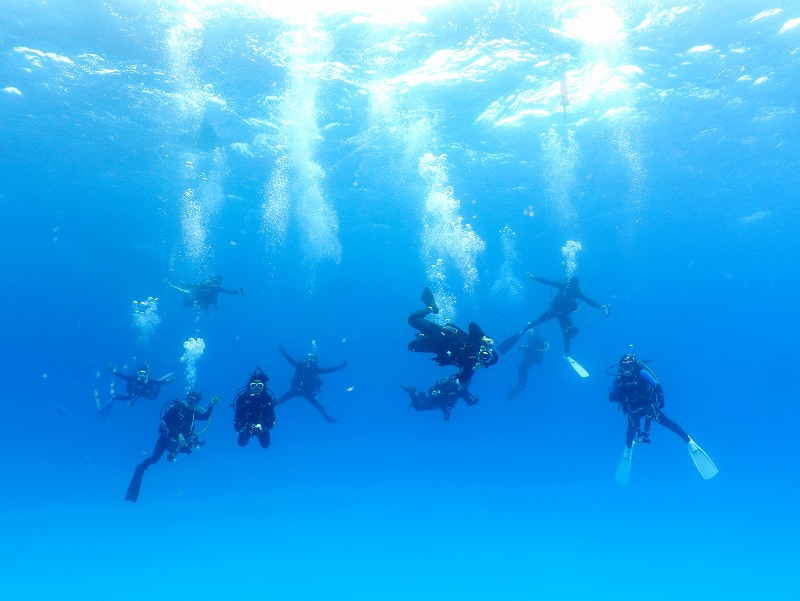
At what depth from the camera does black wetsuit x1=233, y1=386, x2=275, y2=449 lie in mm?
8734

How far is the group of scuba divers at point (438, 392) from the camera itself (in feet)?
23.9

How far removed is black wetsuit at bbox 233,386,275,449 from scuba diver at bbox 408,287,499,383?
10.7 feet

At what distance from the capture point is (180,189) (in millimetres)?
32250

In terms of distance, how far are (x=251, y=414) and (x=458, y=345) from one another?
14.2 feet

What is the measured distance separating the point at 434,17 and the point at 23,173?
30.4 meters

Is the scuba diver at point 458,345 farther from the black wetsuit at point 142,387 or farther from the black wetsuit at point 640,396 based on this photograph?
the black wetsuit at point 142,387

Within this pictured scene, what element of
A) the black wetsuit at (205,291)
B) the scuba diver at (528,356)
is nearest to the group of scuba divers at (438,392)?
the black wetsuit at (205,291)

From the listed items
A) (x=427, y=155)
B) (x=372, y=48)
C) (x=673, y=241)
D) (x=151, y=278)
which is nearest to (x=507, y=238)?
(x=673, y=241)

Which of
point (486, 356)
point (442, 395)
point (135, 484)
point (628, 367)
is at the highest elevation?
point (442, 395)

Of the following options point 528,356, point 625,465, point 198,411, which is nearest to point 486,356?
Answer: point 625,465

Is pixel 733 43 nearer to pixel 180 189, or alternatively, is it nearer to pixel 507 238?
pixel 507 238

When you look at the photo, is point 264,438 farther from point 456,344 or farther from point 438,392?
point 438,392

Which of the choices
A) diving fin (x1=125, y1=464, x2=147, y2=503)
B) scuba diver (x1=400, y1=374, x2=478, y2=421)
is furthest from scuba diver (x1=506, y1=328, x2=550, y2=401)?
diving fin (x1=125, y1=464, x2=147, y2=503)

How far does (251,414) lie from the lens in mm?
8805
